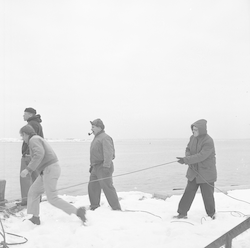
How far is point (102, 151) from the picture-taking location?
20.7 feet

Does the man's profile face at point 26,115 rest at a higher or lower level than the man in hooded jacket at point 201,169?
higher

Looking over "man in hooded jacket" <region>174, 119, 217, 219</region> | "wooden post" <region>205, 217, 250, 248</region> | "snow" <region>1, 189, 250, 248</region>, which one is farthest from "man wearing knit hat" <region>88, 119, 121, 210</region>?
"wooden post" <region>205, 217, 250, 248</region>

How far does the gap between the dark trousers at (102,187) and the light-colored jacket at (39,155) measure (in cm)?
129

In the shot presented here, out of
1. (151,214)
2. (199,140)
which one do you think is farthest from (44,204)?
(199,140)

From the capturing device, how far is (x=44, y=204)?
647cm

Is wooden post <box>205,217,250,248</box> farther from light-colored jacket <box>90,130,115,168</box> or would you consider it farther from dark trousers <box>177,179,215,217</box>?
light-colored jacket <box>90,130,115,168</box>

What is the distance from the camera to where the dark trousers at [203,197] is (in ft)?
17.7

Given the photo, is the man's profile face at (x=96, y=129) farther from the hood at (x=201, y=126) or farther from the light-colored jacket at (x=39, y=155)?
the hood at (x=201, y=126)

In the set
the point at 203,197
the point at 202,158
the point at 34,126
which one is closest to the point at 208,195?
A: the point at 203,197

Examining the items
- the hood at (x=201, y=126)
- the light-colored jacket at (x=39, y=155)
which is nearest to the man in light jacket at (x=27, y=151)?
the light-colored jacket at (x=39, y=155)

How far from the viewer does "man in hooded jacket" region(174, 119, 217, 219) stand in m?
5.34

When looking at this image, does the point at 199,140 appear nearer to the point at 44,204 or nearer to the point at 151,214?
the point at 151,214

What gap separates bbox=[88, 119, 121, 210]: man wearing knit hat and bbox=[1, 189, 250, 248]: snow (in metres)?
0.25

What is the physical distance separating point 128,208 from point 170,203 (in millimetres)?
975
